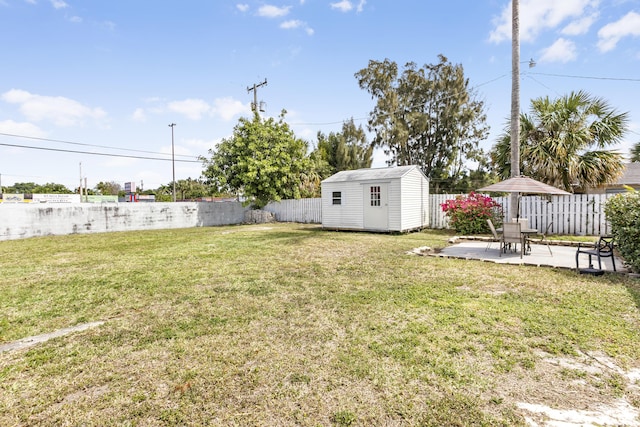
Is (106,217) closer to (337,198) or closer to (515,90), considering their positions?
(337,198)

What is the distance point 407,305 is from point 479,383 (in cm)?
161

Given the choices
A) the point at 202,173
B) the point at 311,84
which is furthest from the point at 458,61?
the point at 202,173

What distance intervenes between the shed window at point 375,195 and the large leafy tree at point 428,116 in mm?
14373

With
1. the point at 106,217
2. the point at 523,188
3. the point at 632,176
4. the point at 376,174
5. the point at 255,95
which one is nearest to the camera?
the point at 523,188

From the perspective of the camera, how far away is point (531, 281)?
4844 millimetres

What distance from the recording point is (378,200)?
1209cm

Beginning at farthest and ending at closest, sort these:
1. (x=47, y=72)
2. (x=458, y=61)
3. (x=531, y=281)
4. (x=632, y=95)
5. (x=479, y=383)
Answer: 1. (x=458, y=61)
2. (x=47, y=72)
3. (x=632, y=95)
4. (x=531, y=281)
5. (x=479, y=383)

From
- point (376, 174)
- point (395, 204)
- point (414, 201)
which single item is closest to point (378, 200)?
point (395, 204)

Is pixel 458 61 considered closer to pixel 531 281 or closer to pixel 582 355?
pixel 531 281

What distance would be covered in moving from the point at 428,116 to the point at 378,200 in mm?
17031

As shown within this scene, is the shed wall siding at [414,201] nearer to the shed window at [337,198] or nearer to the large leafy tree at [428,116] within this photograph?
the shed window at [337,198]

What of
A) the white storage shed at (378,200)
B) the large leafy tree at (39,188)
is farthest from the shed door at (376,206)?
the large leafy tree at (39,188)

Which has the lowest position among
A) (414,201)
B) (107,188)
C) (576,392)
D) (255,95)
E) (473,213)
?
(576,392)

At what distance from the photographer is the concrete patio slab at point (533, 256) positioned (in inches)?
230
